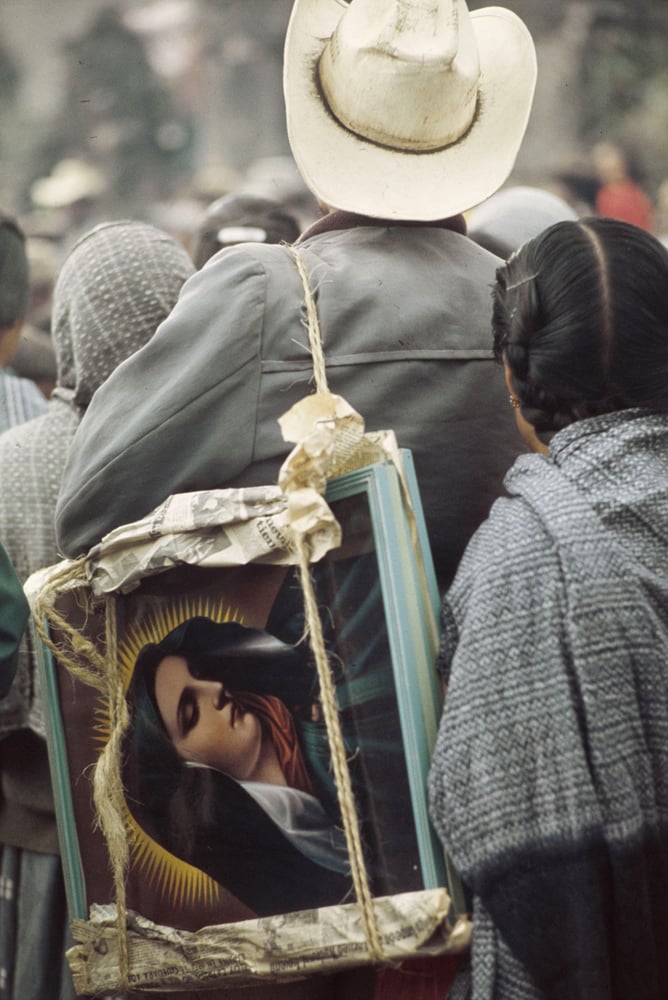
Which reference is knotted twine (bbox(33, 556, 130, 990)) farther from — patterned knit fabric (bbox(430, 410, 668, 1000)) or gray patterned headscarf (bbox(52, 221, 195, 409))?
gray patterned headscarf (bbox(52, 221, 195, 409))

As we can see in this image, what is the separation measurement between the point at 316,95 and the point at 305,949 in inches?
52.2

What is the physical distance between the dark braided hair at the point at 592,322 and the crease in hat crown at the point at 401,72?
0.37m

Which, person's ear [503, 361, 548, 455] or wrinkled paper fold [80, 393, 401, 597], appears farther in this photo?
person's ear [503, 361, 548, 455]

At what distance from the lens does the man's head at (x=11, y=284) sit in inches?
144

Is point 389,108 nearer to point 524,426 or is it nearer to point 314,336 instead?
point 314,336

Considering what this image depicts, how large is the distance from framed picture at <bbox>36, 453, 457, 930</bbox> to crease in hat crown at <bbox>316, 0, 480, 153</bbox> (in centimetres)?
64

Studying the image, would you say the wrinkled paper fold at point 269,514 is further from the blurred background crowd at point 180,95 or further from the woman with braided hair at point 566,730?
the blurred background crowd at point 180,95

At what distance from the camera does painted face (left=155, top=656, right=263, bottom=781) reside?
6.36 ft

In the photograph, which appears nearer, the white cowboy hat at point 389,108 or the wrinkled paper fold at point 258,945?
the wrinkled paper fold at point 258,945

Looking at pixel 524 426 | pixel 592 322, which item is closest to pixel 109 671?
pixel 524 426

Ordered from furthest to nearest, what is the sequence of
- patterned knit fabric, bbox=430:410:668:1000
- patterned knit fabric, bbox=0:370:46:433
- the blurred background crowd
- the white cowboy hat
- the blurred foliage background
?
the blurred foliage background → the blurred background crowd → patterned knit fabric, bbox=0:370:46:433 → the white cowboy hat → patterned knit fabric, bbox=430:410:668:1000

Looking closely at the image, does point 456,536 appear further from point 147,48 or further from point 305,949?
point 147,48

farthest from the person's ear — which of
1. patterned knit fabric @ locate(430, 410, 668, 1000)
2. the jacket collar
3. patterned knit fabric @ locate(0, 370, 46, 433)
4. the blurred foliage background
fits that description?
the blurred foliage background

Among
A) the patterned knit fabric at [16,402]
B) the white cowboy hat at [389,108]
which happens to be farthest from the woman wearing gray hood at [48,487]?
the white cowboy hat at [389,108]
